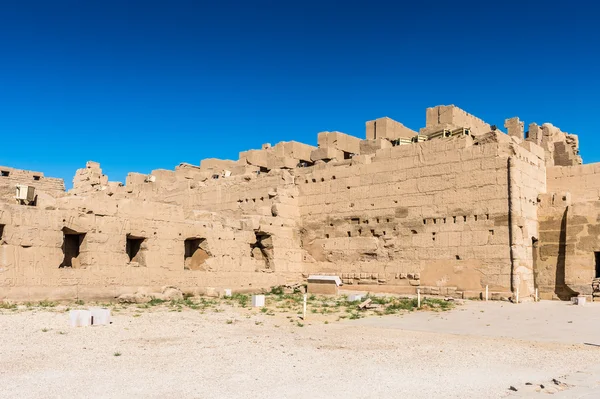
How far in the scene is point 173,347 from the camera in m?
8.07

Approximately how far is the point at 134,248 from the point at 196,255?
1.95m

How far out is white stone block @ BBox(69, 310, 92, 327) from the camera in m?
9.60

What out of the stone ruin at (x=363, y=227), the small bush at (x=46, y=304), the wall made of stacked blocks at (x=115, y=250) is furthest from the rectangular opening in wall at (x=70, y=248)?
the small bush at (x=46, y=304)

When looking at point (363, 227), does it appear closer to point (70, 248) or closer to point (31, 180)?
point (70, 248)

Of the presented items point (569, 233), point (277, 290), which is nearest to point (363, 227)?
point (277, 290)

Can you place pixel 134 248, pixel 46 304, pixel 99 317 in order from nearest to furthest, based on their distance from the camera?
pixel 99 317
pixel 46 304
pixel 134 248

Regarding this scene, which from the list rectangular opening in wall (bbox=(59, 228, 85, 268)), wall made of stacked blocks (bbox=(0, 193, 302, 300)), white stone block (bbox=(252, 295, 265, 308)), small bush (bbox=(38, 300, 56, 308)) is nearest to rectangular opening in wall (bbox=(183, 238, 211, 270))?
wall made of stacked blocks (bbox=(0, 193, 302, 300))

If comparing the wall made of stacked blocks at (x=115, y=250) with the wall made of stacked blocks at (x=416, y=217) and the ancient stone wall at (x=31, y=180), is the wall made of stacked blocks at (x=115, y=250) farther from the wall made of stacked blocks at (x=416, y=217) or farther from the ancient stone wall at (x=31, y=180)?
the ancient stone wall at (x=31, y=180)

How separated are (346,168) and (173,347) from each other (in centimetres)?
1290

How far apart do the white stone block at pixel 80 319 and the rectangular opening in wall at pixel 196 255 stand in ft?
24.4

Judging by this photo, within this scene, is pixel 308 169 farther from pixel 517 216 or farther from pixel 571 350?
pixel 571 350

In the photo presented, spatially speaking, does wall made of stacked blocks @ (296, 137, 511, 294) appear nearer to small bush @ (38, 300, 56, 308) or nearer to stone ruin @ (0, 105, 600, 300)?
stone ruin @ (0, 105, 600, 300)

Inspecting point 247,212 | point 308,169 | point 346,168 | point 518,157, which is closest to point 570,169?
point 518,157

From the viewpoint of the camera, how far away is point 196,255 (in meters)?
17.5
